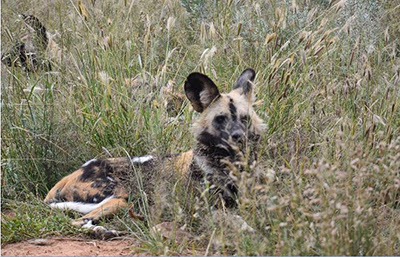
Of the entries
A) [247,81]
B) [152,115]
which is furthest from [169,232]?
[247,81]

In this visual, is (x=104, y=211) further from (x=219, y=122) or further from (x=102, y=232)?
(x=219, y=122)

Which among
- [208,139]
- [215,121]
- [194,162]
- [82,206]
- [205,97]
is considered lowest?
[82,206]

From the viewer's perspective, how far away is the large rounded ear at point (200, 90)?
13.2ft

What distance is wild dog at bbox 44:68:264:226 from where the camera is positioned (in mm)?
3930

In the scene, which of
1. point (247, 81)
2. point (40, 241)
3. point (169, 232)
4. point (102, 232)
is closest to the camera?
point (169, 232)

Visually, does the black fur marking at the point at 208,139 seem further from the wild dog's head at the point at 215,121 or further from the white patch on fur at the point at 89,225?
the white patch on fur at the point at 89,225

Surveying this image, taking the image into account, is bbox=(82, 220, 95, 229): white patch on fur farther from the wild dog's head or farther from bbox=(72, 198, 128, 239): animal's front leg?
the wild dog's head

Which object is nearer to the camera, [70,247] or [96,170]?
[70,247]

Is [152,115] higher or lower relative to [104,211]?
higher

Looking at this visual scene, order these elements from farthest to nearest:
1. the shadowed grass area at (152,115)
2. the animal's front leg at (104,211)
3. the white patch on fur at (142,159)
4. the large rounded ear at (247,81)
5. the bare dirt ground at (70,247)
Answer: the large rounded ear at (247,81) → the white patch on fur at (142,159) → the animal's front leg at (104,211) → the shadowed grass area at (152,115) → the bare dirt ground at (70,247)

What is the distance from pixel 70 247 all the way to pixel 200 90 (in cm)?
134

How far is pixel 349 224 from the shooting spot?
8.69ft

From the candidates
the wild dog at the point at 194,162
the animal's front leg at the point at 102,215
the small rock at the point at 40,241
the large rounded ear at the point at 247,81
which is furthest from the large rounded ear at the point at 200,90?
the small rock at the point at 40,241

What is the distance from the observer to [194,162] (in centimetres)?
407
